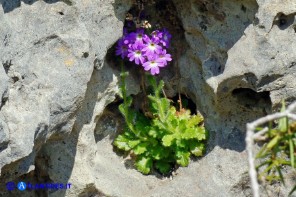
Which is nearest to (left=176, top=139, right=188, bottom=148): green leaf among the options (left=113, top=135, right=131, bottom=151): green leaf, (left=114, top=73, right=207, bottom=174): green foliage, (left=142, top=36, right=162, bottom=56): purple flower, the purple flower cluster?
(left=114, top=73, right=207, bottom=174): green foliage

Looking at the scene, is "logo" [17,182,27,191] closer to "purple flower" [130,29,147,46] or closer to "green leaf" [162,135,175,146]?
"green leaf" [162,135,175,146]

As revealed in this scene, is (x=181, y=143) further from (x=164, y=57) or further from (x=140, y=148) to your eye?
(x=164, y=57)

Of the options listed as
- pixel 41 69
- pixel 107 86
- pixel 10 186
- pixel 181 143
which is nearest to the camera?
pixel 41 69

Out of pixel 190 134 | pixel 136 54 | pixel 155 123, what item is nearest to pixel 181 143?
pixel 190 134

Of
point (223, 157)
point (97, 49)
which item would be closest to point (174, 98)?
point (223, 157)

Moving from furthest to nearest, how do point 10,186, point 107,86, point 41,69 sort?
point 107,86
point 10,186
point 41,69

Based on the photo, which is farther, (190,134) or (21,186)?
(190,134)

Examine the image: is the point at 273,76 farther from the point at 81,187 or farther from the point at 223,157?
the point at 81,187

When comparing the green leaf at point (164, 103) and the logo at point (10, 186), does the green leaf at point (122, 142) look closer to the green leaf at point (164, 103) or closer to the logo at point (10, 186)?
the green leaf at point (164, 103)
